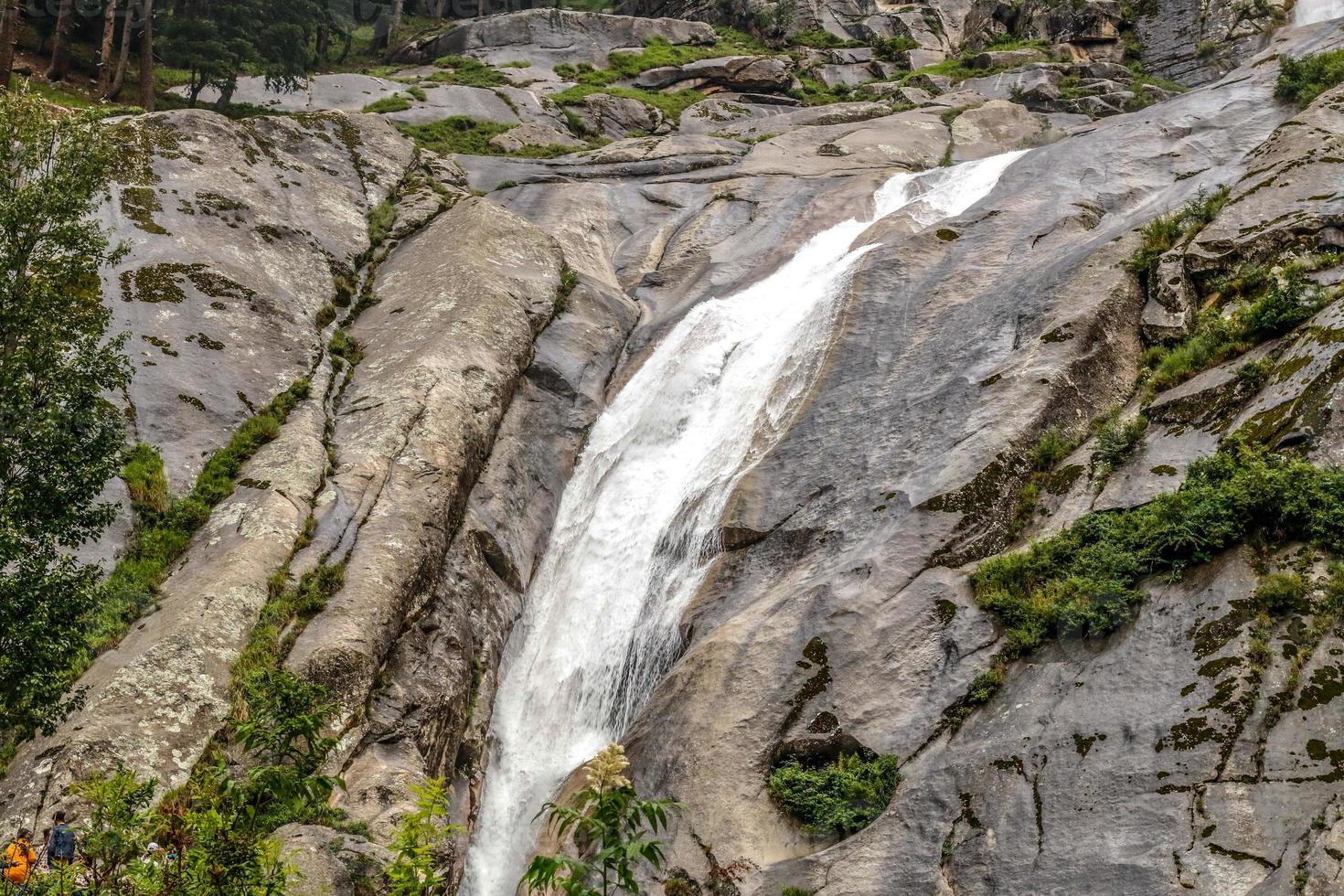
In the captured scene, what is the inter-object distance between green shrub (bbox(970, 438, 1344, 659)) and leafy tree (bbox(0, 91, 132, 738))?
13.4m

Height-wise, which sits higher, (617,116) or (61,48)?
(61,48)

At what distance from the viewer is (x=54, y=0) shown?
153 feet

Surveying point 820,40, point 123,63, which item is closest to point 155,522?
point 123,63

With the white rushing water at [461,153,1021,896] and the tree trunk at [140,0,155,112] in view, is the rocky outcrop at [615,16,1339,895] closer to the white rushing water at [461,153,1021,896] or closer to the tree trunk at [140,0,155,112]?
the white rushing water at [461,153,1021,896]

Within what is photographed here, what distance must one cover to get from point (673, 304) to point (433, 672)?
15428 mm

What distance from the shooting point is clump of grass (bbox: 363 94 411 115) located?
48.0m

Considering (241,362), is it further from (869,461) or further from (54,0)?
(54,0)

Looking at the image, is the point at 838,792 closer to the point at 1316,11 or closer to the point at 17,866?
the point at 17,866

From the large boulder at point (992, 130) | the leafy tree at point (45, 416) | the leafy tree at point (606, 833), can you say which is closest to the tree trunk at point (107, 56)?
the leafy tree at point (45, 416)

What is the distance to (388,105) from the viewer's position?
48.6 metres

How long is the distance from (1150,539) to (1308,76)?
21354mm

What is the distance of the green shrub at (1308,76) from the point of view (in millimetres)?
28000

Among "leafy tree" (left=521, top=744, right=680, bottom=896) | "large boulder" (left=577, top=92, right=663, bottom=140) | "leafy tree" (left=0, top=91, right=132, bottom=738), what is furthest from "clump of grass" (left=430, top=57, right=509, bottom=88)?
"leafy tree" (left=521, top=744, right=680, bottom=896)

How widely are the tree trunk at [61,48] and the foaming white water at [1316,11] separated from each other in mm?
59205
